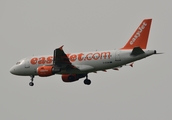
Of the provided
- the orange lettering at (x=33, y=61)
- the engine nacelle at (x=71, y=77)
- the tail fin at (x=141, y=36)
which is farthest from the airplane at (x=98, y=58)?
the orange lettering at (x=33, y=61)

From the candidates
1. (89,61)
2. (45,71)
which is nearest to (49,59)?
(45,71)

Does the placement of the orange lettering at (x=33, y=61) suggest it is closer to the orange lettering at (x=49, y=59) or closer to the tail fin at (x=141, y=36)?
the orange lettering at (x=49, y=59)

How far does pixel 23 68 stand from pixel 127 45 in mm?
12211

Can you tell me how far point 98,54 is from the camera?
59312 millimetres

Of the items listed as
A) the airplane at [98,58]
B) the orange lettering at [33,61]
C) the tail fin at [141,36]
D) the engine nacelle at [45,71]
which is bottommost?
the engine nacelle at [45,71]

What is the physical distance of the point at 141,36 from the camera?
5847cm

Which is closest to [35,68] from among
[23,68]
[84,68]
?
[23,68]

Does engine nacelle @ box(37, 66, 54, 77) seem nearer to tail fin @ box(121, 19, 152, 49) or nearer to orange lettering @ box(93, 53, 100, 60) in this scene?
orange lettering @ box(93, 53, 100, 60)

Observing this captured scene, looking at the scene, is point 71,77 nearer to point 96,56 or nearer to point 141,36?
point 96,56

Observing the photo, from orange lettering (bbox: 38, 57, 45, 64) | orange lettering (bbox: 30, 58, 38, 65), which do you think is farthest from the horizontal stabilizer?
orange lettering (bbox: 30, 58, 38, 65)

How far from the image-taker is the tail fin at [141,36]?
5831 cm

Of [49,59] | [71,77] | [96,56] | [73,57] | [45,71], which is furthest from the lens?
[71,77]

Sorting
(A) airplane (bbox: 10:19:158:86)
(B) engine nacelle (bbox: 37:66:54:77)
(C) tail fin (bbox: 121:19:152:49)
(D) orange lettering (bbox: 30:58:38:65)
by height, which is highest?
(C) tail fin (bbox: 121:19:152:49)

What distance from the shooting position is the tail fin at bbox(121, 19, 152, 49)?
5831 cm
